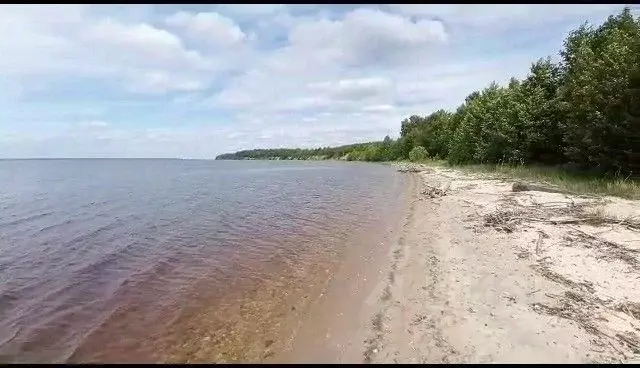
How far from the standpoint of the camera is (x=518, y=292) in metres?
8.09

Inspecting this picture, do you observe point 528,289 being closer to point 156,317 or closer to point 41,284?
point 156,317

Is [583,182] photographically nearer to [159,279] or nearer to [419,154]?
[159,279]

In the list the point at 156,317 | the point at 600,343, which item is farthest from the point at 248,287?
the point at 600,343

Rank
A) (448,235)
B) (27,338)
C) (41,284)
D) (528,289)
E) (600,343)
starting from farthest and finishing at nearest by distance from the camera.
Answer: (448,235)
(41,284)
(528,289)
(27,338)
(600,343)

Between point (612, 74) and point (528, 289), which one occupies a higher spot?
point (612, 74)

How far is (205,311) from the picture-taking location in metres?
8.64

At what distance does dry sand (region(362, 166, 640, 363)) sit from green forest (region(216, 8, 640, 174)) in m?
8.04

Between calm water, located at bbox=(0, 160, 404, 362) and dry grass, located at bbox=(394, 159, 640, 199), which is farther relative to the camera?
dry grass, located at bbox=(394, 159, 640, 199)

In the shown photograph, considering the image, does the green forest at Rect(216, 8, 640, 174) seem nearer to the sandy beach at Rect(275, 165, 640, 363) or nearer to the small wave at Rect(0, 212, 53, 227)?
the sandy beach at Rect(275, 165, 640, 363)

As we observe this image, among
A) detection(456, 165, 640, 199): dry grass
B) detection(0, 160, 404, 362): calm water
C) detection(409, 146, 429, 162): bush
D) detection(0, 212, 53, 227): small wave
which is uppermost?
detection(409, 146, 429, 162): bush

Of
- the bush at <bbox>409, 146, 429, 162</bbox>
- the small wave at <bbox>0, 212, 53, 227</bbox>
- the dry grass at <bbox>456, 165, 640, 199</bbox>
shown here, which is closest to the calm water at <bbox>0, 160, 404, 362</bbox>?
the small wave at <bbox>0, 212, 53, 227</bbox>

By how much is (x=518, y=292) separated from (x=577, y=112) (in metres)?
21.4

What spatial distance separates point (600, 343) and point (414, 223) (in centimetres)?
1198

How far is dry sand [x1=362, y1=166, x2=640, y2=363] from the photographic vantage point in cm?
593
